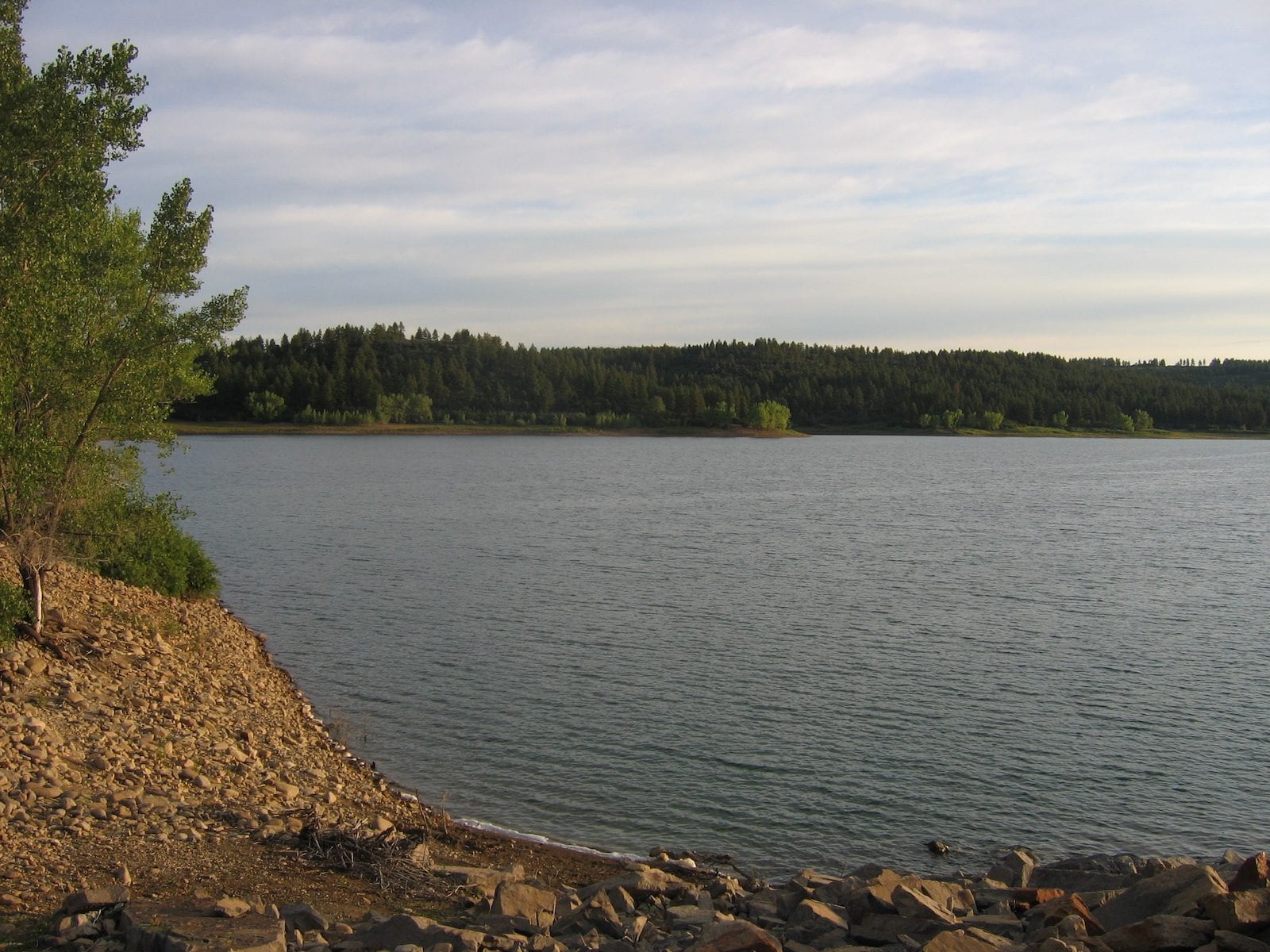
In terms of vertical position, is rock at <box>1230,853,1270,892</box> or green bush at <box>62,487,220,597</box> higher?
green bush at <box>62,487,220,597</box>

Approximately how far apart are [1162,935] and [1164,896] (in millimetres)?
1299

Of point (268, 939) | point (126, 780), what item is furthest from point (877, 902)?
point (126, 780)

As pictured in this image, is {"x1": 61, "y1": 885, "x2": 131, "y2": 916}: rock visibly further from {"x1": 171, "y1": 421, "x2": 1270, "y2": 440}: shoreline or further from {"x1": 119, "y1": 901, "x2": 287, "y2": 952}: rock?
{"x1": 171, "y1": 421, "x2": 1270, "y2": 440}: shoreline

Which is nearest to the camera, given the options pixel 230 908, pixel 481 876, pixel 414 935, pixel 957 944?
pixel 957 944

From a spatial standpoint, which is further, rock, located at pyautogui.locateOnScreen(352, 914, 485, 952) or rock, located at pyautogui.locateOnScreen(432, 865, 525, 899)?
rock, located at pyautogui.locateOnScreen(432, 865, 525, 899)

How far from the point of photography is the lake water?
711 inches

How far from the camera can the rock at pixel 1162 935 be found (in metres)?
9.73

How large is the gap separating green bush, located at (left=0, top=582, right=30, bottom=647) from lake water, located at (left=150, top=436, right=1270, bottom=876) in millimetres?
6520

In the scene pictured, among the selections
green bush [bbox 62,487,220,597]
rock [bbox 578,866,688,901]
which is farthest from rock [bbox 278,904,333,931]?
green bush [bbox 62,487,220,597]

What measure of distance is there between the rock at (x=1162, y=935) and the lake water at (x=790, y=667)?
6280 mm

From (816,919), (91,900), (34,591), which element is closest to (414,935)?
(91,900)

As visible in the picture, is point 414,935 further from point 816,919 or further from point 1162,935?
point 1162,935

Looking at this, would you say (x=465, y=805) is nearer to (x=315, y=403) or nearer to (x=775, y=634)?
(x=775, y=634)

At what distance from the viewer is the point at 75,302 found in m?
19.5
